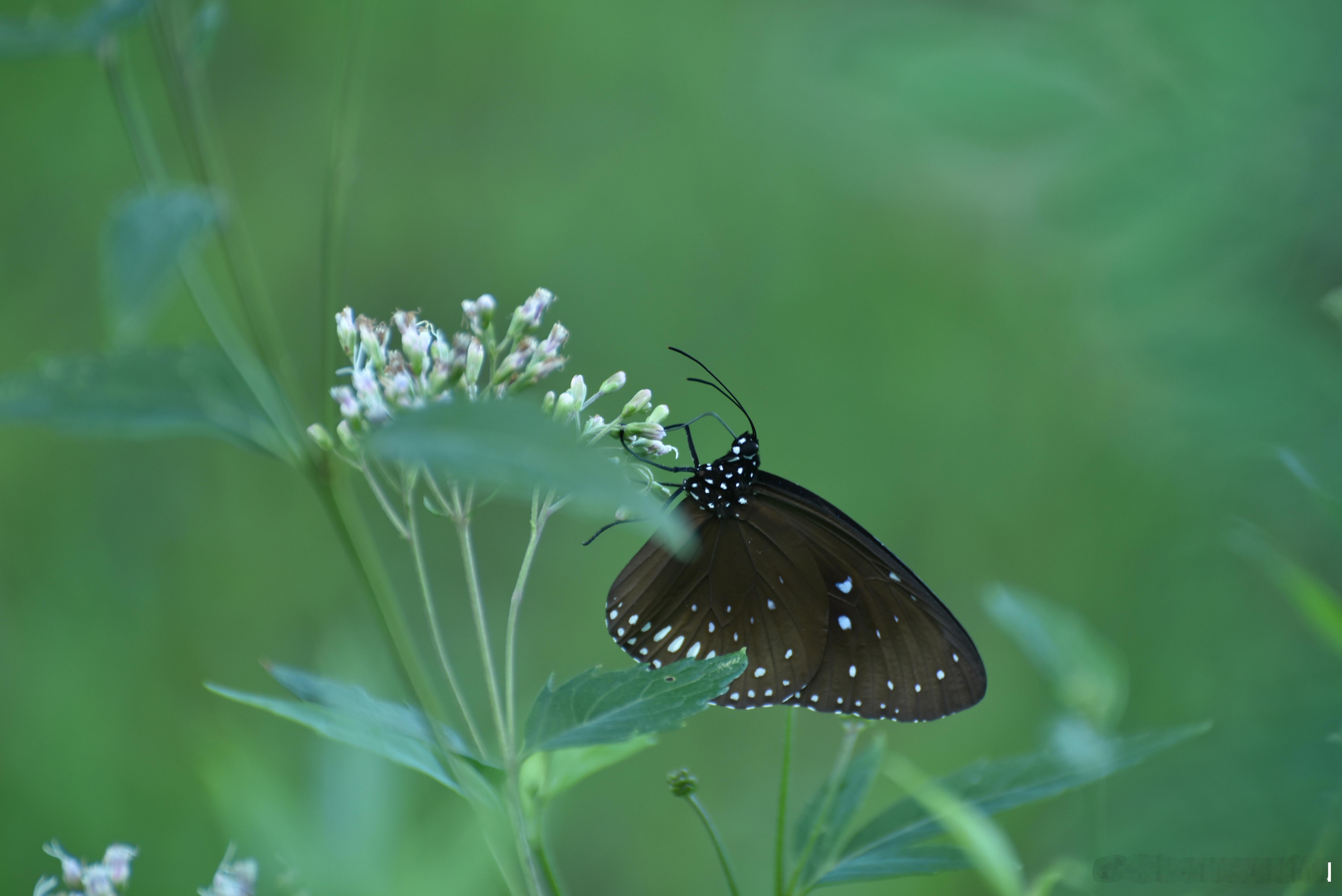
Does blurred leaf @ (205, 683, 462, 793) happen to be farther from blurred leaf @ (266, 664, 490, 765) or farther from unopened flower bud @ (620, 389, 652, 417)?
unopened flower bud @ (620, 389, 652, 417)

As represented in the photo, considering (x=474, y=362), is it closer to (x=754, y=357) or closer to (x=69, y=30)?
(x=69, y=30)

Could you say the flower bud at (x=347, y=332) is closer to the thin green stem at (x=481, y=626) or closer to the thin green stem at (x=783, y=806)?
the thin green stem at (x=481, y=626)

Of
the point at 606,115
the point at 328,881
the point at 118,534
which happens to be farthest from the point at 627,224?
the point at 328,881

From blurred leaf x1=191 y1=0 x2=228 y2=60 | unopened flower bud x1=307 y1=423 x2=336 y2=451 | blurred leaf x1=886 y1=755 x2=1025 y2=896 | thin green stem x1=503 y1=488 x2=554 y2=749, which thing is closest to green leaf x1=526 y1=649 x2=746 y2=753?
thin green stem x1=503 y1=488 x2=554 y2=749

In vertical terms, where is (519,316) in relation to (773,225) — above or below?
below

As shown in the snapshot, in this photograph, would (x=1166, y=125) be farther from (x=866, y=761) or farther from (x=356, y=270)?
(x=356, y=270)

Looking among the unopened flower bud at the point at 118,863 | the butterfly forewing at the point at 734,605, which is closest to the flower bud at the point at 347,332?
the unopened flower bud at the point at 118,863
